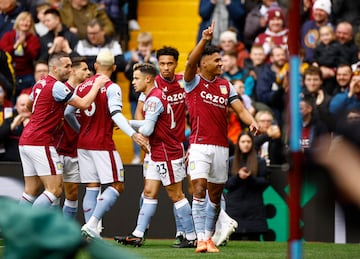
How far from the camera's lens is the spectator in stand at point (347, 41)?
17625 millimetres

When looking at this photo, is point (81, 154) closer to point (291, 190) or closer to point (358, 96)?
point (358, 96)

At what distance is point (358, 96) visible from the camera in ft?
53.2

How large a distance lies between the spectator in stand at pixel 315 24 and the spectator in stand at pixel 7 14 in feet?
17.6

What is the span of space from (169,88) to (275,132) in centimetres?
374

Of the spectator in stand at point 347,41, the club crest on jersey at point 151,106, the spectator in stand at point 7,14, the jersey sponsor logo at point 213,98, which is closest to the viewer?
the jersey sponsor logo at point 213,98

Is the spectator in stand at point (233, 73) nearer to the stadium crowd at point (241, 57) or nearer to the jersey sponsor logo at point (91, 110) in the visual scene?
the stadium crowd at point (241, 57)

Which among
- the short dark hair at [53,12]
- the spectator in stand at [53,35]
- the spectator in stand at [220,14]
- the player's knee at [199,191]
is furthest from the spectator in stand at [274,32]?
the player's knee at [199,191]

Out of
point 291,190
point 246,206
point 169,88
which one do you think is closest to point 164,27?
point 246,206

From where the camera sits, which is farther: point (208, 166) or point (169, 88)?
point (169, 88)

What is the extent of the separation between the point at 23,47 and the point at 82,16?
175 centimetres

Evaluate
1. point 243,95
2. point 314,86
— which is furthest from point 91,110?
point 243,95

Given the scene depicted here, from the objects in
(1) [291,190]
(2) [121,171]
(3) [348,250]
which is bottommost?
(3) [348,250]

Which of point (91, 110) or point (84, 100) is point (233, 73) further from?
point (84, 100)

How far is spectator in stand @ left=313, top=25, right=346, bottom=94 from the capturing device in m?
17.4
